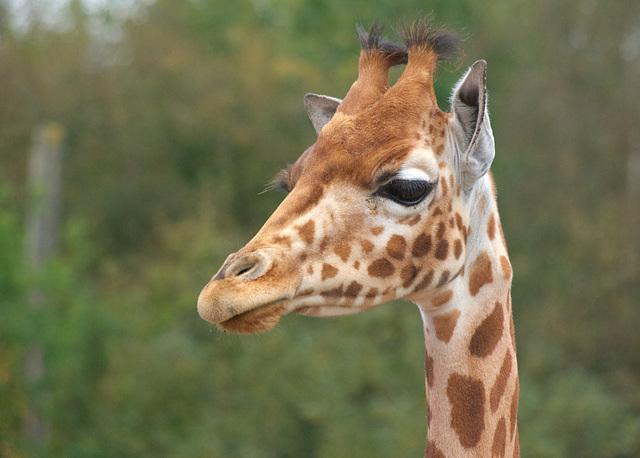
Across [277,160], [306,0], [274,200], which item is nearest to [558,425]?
[274,200]

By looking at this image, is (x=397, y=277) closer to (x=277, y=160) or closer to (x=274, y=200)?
(x=274, y=200)

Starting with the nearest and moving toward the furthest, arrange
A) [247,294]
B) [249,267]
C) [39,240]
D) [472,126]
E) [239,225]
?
[247,294] < [249,267] < [472,126] < [39,240] < [239,225]

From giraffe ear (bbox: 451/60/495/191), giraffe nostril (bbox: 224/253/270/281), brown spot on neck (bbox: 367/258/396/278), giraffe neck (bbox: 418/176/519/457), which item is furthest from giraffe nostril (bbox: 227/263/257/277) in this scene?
giraffe ear (bbox: 451/60/495/191)

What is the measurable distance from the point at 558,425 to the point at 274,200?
8.18 m

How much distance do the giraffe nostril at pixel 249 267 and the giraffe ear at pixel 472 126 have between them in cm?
104

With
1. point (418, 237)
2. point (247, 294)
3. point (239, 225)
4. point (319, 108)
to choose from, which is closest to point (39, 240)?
point (239, 225)

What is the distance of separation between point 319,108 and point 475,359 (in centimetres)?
155

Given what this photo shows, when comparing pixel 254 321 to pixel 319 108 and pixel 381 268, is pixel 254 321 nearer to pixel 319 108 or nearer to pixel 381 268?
pixel 381 268

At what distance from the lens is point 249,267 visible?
120 inches

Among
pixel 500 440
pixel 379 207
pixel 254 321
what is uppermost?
pixel 379 207

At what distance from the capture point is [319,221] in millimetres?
3289

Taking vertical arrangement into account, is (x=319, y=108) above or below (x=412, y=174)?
above

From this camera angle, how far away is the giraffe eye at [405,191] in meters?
3.33

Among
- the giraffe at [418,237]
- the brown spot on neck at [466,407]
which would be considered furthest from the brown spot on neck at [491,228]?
the brown spot on neck at [466,407]
